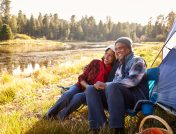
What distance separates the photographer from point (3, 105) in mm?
6766

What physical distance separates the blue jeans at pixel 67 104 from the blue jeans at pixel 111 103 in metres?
0.50

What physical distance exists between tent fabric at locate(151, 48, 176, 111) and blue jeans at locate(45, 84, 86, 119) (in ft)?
3.48

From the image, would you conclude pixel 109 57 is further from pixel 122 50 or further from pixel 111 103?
pixel 111 103

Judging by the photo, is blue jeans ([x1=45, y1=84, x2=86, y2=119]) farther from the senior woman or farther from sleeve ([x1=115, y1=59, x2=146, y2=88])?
sleeve ([x1=115, y1=59, x2=146, y2=88])

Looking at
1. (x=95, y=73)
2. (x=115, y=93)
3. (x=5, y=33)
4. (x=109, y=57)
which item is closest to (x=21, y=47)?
(x=5, y=33)

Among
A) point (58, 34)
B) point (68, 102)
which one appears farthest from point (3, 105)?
point (58, 34)

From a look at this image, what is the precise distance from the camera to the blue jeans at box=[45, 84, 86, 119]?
451 centimetres

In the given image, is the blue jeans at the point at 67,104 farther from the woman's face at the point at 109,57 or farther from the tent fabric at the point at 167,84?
the tent fabric at the point at 167,84

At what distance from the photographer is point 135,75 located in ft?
13.0

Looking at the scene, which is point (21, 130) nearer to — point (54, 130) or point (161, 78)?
point (54, 130)

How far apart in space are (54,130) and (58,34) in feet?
225

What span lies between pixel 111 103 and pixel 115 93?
0.13 metres

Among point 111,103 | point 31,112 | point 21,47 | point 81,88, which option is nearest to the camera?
point 111,103

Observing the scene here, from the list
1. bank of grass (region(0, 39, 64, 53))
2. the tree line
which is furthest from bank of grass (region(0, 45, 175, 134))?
the tree line
